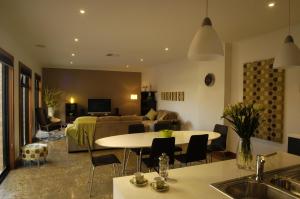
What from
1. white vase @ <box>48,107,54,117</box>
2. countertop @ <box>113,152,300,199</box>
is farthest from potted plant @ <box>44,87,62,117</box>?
countertop @ <box>113,152,300,199</box>

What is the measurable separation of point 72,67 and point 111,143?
7.48 metres

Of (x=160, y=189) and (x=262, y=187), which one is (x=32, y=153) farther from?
(x=262, y=187)

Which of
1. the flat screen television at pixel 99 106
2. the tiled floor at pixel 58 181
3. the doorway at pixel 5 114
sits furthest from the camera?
the flat screen television at pixel 99 106

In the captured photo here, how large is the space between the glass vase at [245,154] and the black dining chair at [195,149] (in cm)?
142

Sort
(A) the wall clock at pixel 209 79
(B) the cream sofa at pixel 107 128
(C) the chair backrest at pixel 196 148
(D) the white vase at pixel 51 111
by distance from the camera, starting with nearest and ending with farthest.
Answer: (C) the chair backrest at pixel 196 148, (B) the cream sofa at pixel 107 128, (A) the wall clock at pixel 209 79, (D) the white vase at pixel 51 111

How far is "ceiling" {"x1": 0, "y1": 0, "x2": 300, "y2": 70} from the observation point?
2.94m

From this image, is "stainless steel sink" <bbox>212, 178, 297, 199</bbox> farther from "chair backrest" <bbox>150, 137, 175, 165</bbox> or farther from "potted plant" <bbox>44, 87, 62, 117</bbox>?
"potted plant" <bbox>44, 87, 62, 117</bbox>

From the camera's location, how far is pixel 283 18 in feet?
11.3

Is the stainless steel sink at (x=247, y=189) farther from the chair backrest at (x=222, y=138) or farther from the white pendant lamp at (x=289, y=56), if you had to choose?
the chair backrest at (x=222, y=138)

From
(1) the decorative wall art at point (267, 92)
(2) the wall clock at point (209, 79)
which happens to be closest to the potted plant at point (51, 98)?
(2) the wall clock at point (209, 79)

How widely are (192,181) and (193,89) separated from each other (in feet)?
17.8

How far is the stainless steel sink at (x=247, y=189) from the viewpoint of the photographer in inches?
56.8

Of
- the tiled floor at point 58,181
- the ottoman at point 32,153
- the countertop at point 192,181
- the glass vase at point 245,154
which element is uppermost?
the glass vase at point 245,154

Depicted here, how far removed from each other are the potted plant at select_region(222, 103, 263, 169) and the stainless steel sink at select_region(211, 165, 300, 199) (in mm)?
192
